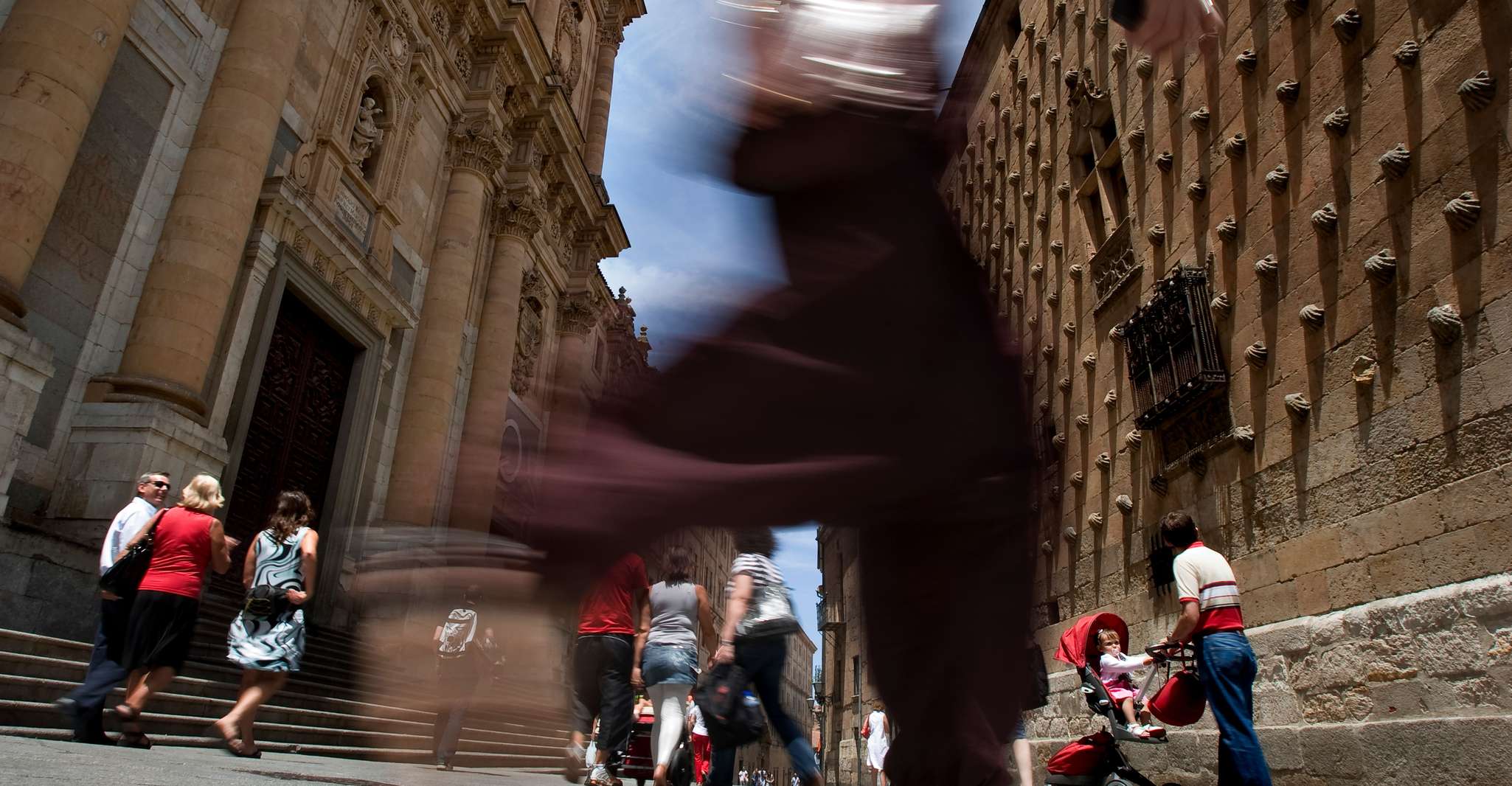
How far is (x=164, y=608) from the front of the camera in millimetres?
4262

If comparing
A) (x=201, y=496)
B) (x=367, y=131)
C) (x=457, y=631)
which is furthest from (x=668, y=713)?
(x=367, y=131)

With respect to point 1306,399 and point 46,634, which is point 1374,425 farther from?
point 46,634

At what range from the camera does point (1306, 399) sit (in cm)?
553

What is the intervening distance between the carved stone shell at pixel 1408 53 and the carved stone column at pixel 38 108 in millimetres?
9999

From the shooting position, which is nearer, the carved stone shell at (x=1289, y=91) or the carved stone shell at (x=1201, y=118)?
the carved stone shell at (x=1289, y=91)

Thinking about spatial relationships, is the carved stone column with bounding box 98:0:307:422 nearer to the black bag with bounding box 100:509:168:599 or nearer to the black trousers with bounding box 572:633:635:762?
the black bag with bounding box 100:509:168:599

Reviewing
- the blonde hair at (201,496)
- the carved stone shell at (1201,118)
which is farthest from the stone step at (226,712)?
the carved stone shell at (1201,118)

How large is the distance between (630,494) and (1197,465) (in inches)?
271

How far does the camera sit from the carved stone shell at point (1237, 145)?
6527 millimetres

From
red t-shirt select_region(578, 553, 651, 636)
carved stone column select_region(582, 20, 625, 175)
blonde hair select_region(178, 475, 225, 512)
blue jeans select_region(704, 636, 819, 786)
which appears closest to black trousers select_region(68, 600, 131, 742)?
blonde hair select_region(178, 475, 225, 512)

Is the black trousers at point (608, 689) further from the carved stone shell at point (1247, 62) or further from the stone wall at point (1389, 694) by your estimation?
the carved stone shell at point (1247, 62)

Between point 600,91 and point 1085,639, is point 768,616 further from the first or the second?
point 600,91

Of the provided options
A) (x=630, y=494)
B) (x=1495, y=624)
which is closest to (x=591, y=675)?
(x=630, y=494)

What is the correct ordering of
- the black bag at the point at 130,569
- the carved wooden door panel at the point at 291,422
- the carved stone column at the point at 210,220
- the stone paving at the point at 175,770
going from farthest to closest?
the carved wooden door panel at the point at 291,422 < the carved stone column at the point at 210,220 < the black bag at the point at 130,569 < the stone paving at the point at 175,770
